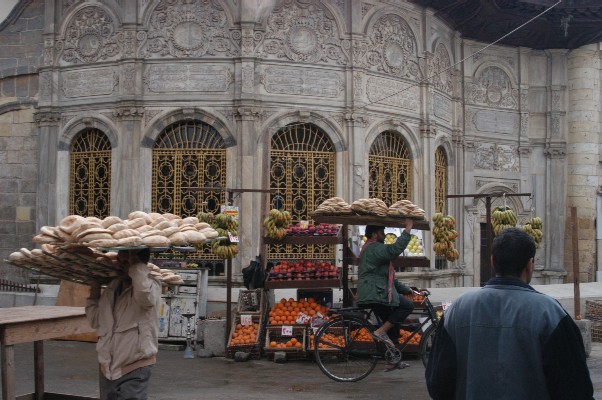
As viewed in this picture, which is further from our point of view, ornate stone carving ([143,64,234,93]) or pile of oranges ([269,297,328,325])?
ornate stone carving ([143,64,234,93])

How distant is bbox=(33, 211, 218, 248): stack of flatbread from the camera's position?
5.98 m

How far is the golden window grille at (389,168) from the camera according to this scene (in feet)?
60.1

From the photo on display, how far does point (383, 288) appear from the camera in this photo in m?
10.1

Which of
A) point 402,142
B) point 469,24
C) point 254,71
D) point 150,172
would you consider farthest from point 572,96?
point 150,172

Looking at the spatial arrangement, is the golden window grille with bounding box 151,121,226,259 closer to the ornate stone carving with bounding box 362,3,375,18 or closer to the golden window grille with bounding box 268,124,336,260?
the golden window grille with bounding box 268,124,336,260

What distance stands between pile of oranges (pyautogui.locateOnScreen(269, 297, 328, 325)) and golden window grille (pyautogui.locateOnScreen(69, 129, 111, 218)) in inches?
250

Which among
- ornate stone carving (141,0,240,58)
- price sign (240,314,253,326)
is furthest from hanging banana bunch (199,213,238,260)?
ornate stone carving (141,0,240,58)

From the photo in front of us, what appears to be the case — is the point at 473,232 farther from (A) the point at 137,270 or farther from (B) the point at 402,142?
(A) the point at 137,270

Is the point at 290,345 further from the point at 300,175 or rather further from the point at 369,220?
the point at 300,175

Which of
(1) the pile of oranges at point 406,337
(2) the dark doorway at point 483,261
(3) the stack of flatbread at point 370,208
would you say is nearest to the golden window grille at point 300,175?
(1) the pile of oranges at point 406,337

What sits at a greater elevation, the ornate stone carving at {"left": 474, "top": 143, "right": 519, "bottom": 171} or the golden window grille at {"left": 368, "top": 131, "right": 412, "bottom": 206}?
the ornate stone carving at {"left": 474, "top": 143, "right": 519, "bottom": 171}

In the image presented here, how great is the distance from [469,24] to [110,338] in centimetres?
1723

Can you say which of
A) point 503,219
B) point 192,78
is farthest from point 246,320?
point 192,78

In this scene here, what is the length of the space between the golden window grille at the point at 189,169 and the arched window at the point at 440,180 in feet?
20.0
